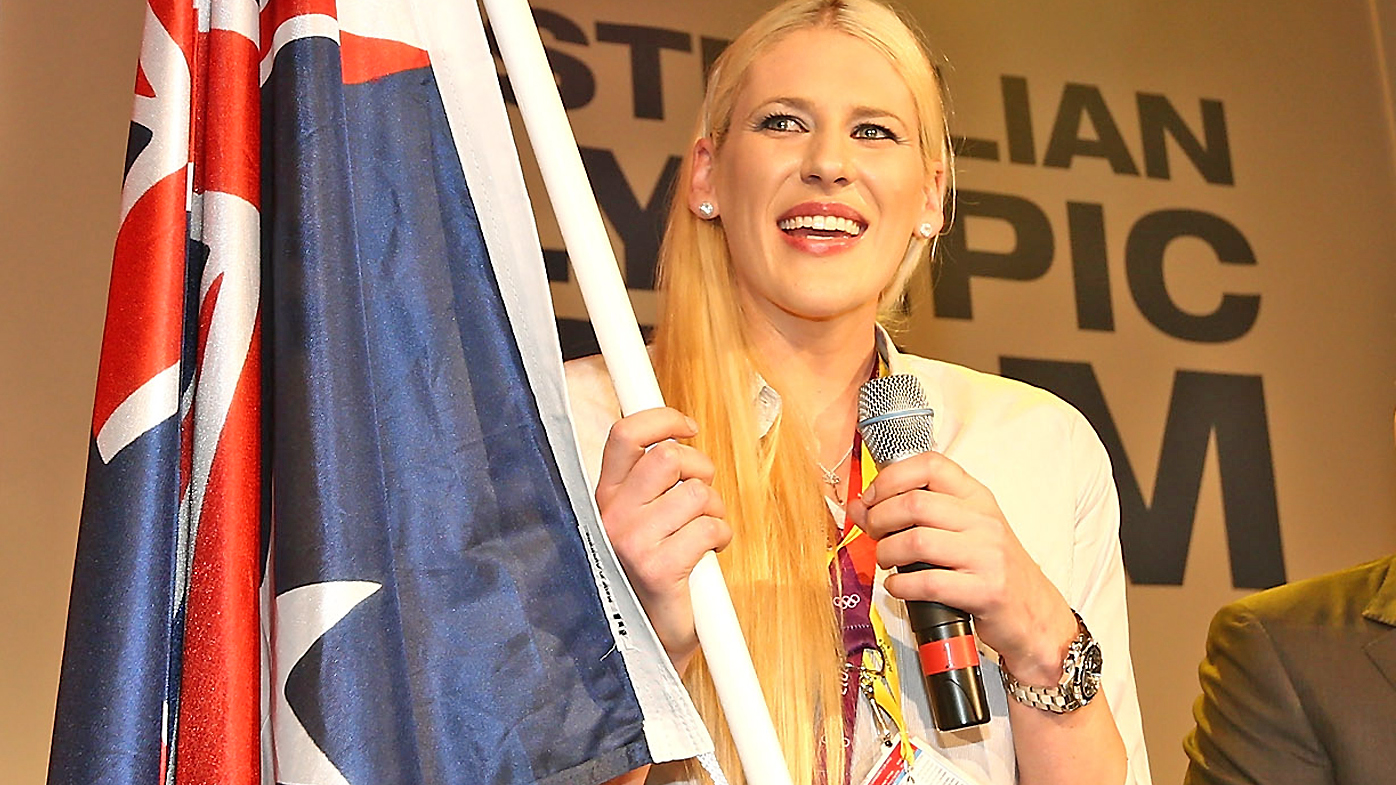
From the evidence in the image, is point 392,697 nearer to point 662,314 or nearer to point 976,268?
point 662,314

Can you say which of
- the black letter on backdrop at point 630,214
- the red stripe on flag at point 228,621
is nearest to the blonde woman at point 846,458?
the red stripe on flag at point 228,621

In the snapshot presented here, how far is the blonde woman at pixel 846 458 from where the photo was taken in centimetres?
147

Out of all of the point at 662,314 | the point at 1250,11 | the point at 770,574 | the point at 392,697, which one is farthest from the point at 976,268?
the point at 392,697

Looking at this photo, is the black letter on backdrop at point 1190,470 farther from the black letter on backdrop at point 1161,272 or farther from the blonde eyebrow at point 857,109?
the blonde eyebrow at point 857,109

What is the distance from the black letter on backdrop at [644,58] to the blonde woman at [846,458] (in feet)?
4.50

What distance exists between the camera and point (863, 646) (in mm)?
1631

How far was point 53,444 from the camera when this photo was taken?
9.20ft

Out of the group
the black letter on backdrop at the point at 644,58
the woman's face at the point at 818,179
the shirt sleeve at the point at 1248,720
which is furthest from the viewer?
the black letter on backdrop at the point at 644,58

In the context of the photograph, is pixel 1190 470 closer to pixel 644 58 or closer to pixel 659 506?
pixel 644 58

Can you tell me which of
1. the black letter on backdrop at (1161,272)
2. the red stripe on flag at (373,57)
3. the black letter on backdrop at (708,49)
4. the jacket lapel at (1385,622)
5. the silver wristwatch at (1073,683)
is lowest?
the silver wristwatch at (1073,683)

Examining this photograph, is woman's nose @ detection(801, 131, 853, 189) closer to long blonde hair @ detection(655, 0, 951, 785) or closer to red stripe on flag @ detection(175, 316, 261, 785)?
long blonde hair @ detection(655, 0, 951, 785)

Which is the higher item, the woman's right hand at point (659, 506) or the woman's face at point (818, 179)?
the woman's face at point (818, 179)

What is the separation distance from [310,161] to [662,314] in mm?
779

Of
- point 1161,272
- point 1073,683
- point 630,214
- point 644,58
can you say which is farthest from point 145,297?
point 1161,272
